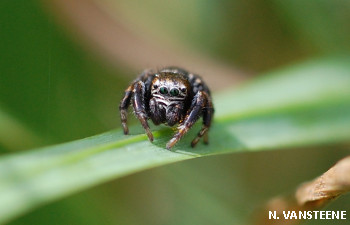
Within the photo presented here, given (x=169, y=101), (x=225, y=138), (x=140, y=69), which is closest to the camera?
(x=225, y=138)

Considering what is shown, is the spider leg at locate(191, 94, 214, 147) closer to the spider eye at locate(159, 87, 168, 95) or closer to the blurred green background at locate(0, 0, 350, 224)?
the spider eye at locate(159, 87, 168, 95)

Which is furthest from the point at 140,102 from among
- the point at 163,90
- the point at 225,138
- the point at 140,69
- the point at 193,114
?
the point at 140,69

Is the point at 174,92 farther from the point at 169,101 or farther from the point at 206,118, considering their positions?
the point at 206,118

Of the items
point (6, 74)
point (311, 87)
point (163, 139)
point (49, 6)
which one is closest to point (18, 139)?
point (6, 74)

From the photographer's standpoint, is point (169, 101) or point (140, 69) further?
point (140, 69)

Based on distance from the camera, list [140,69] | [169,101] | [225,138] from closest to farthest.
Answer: [225,138] < [169,101] < [140,69]

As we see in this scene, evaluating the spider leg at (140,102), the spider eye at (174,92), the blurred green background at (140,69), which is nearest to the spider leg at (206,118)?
the spider eye at (174,92)

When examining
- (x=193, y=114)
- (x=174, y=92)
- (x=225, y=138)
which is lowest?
(x=225, y=138)

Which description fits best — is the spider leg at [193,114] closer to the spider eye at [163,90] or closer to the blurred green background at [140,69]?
the spider eye at [163,90]
